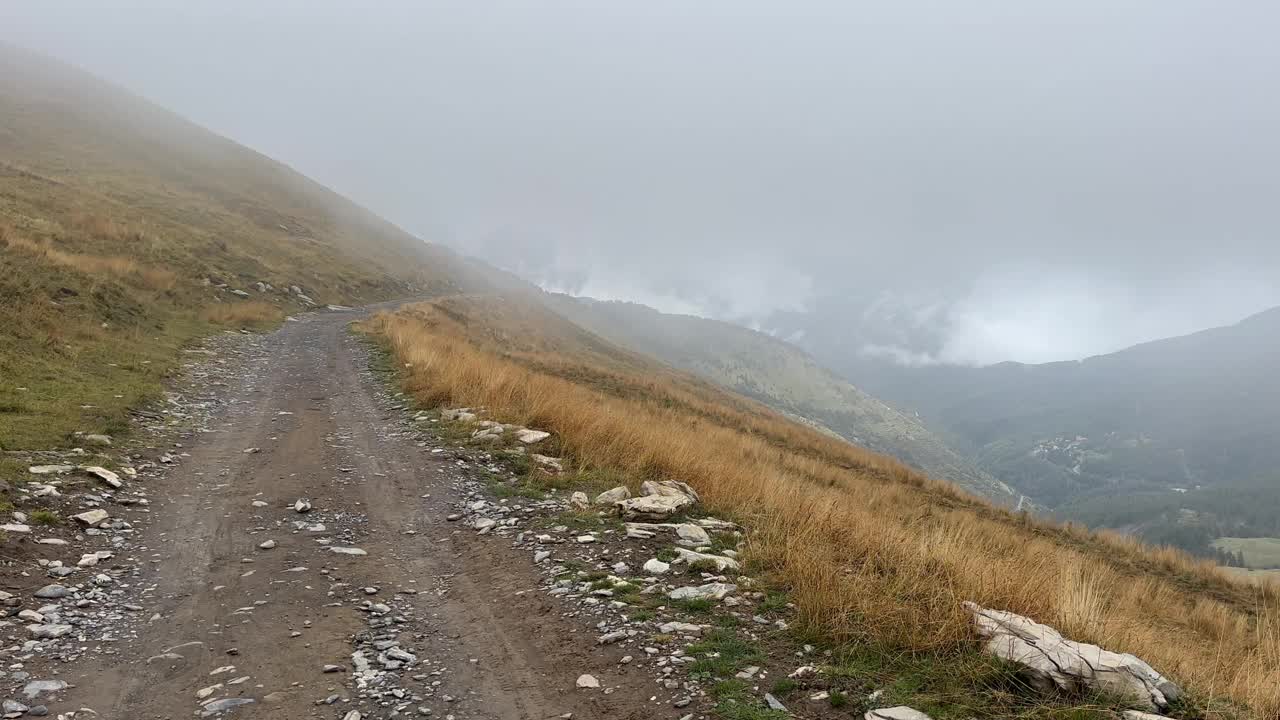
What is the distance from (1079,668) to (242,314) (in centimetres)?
3503

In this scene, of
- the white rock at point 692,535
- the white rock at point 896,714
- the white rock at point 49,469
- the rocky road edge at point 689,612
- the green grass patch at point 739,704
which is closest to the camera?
the white rock at point 896,714

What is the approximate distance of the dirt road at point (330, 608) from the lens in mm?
4973

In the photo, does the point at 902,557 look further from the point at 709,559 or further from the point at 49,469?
the point at 49,469

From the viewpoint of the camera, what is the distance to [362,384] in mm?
19062

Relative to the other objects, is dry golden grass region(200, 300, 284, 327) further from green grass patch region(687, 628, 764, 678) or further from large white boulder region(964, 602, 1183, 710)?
large white boulder region(964, 602, 1183, 710)

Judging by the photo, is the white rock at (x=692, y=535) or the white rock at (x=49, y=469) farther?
the white rock at (x=49, y=469)

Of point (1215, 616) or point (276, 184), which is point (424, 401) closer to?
point (1215, 616)

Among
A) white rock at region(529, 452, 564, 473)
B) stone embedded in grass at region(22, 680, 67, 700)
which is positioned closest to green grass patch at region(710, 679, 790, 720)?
stone embedded in grass at region(22, 680, 67, 700)

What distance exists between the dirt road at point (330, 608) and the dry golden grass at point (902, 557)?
7.86 feet

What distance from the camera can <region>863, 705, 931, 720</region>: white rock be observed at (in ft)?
13.8

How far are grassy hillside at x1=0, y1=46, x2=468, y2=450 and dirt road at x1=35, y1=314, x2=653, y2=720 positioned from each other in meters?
3.83

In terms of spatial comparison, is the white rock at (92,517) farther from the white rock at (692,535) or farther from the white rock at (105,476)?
the white rock at (692,535)

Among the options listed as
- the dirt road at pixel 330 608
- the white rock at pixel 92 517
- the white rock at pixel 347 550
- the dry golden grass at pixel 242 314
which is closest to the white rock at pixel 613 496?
the dirt road at pixel 330 608

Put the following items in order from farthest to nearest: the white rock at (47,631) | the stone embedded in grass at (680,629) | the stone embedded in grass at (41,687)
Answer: the stone embedded in grass at (680,629) < the white rock at (47,631) < the stone embedded in grass at (41,687)
